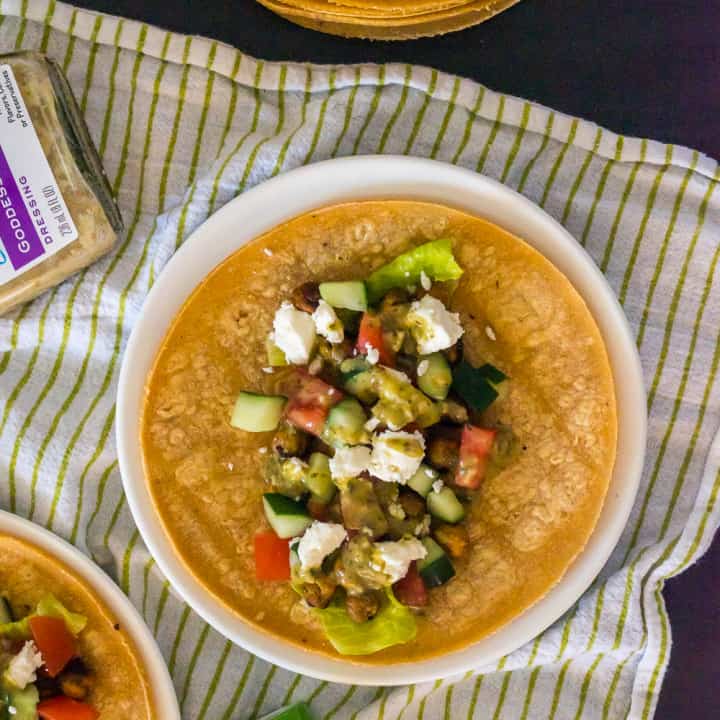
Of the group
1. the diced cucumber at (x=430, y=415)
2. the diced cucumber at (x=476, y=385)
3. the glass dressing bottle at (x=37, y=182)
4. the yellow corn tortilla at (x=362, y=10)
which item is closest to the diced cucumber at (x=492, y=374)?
the diced cucumber at (x=476, y=385)

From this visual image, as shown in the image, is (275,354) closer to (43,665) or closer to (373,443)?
(373,443)

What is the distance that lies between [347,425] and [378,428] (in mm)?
60

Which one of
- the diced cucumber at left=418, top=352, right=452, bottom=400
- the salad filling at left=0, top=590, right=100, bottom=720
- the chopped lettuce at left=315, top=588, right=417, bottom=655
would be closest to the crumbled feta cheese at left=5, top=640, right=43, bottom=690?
the salad filling at left=0, top=590, right=100, bottom=720

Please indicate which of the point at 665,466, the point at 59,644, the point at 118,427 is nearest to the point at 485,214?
the point at 665,466

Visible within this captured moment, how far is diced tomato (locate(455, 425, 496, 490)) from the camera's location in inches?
77.0

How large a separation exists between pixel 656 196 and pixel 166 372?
42.0 inches

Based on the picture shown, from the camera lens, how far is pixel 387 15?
191cm

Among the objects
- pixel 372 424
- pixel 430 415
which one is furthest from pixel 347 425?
pixel 430 415

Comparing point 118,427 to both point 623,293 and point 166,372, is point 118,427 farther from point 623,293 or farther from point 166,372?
point 623,293

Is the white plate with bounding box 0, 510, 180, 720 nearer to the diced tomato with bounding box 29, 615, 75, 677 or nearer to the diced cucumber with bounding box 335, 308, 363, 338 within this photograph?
the diced tomato with bounding box 29, 615, 75, 677

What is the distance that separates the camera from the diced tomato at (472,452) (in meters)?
1.96

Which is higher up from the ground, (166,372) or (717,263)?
(717,263)

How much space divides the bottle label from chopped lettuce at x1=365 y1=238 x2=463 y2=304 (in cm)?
59

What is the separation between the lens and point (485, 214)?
6.68 feet
